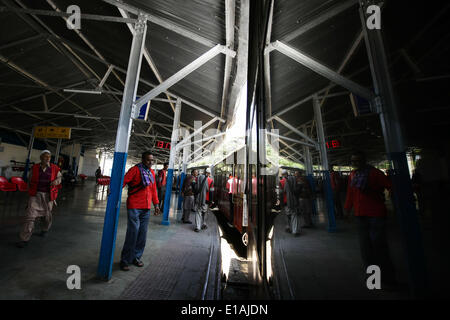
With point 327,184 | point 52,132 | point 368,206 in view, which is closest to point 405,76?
point 368,206

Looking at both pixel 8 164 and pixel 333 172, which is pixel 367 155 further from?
pixel 8 164

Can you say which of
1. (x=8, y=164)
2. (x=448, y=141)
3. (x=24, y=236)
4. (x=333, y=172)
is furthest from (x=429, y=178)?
(x=8, y=164)

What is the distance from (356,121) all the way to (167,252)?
361 cm

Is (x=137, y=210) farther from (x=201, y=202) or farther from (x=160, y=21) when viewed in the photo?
(x=160, y=21)

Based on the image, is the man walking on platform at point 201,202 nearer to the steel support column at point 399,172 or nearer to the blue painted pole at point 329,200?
the blue painted pole at point 329,200

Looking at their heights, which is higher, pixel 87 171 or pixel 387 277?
pixel 87 171

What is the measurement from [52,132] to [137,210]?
13.7 m

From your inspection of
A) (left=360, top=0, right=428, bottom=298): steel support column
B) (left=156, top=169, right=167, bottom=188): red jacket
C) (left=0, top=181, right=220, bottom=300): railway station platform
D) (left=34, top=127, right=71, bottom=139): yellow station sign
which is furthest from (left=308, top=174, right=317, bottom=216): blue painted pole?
(left=34, top=127, right=71, bottom=139): yellow station sign

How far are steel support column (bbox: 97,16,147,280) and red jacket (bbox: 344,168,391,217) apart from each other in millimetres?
2728

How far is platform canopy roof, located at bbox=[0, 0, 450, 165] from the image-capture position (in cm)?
38

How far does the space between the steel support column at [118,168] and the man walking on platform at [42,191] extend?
1723 mm

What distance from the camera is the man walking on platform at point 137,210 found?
2.67 metres

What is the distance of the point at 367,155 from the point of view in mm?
489

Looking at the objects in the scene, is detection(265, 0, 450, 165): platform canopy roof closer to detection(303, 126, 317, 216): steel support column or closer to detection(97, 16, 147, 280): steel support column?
detection(303, 126, 317, 216): steel support column
